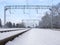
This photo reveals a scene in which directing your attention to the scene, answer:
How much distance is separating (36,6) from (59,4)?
30.9 meters

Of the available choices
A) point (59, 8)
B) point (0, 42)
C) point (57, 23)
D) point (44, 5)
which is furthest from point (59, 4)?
point (0, 42)

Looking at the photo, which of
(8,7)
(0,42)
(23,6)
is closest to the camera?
(0,42)

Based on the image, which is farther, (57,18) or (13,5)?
(57,18)

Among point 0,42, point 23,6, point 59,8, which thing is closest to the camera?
point 0,42

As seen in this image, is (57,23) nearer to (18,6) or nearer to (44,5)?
(44,5)

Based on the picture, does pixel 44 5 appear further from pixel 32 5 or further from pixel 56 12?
pixel 56 12

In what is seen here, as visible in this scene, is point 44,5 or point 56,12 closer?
point 44,5

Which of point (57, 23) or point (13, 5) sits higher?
point (13, 5)

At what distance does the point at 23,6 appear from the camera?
1682 inches

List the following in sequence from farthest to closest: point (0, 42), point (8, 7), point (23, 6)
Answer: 1. point (8, 7)
2. point (23, 6)
3. point (0, 42)

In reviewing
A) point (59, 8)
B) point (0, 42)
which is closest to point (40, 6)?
point (59, 8)

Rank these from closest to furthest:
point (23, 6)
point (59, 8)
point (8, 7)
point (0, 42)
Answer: point (0, 42) → point (23, 6) → point (8, 7) → point (59, 8)

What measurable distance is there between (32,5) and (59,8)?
29.9 meters

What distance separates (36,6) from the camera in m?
44.2
